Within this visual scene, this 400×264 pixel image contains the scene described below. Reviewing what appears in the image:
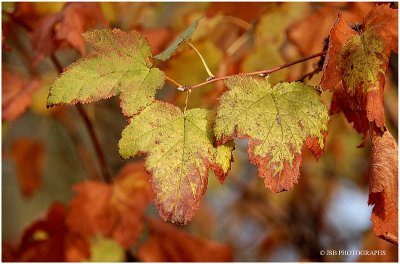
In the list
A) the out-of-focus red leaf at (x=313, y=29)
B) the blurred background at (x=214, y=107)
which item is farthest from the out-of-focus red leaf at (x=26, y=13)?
the out-of-focus red leaf at (x=313, y=29)

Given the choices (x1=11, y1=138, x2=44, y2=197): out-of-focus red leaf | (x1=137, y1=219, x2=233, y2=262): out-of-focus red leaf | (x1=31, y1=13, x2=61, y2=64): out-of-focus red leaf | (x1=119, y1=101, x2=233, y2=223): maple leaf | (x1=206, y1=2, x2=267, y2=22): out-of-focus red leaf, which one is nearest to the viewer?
(x1=119, y1=101, x2=233, y2=223): maple leaf

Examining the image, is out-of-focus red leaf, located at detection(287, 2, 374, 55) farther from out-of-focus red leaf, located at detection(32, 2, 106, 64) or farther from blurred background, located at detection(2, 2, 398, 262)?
out-of-focus red leaf, located at detection(32, 2, 106, 64)

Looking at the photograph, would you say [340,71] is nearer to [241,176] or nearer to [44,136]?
Result: [44,136]

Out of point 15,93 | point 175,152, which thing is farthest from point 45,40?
point 175,152

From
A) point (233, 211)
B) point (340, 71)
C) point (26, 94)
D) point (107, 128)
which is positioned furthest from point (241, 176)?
point (340, 71)

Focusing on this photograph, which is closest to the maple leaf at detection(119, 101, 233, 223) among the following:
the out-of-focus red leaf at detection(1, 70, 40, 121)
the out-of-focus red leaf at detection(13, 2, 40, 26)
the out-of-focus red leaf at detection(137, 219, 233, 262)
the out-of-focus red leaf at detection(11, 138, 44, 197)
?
the out-of-focus red leaf at detection(1, 70, 40, 121)

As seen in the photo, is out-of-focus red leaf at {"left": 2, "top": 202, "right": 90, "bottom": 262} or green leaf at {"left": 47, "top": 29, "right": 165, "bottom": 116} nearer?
green leaf at {"left": 47, "top": 29, "right": 165, "bottom": 116}
